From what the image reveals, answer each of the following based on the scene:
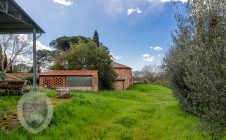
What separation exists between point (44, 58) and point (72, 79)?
3748cm

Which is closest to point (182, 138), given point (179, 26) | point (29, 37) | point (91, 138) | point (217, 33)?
point (91, 138)

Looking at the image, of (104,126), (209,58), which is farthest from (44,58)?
(209,58)

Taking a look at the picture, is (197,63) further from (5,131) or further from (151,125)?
(151,125)

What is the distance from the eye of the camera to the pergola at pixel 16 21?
17770mm

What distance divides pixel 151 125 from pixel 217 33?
983 centimetres

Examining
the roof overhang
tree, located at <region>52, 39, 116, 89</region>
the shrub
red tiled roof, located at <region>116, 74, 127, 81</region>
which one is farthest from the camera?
red tiled roof, located at <region>116, 74, 127, 81</region>

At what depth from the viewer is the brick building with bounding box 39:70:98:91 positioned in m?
46.9

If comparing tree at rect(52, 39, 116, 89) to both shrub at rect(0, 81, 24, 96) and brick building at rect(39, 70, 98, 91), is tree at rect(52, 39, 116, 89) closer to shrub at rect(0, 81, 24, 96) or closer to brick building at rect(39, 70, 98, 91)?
brick building at rect(39, 70, 98, 91)

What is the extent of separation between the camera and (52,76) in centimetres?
4756

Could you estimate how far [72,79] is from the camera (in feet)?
155

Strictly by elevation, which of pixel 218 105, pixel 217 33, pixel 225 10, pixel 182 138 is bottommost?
pixel 182 138

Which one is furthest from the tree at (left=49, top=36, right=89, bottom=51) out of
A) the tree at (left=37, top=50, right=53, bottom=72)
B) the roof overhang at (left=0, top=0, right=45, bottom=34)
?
the roof overhang at (left=0, top=0, right=45, bottom=34)
